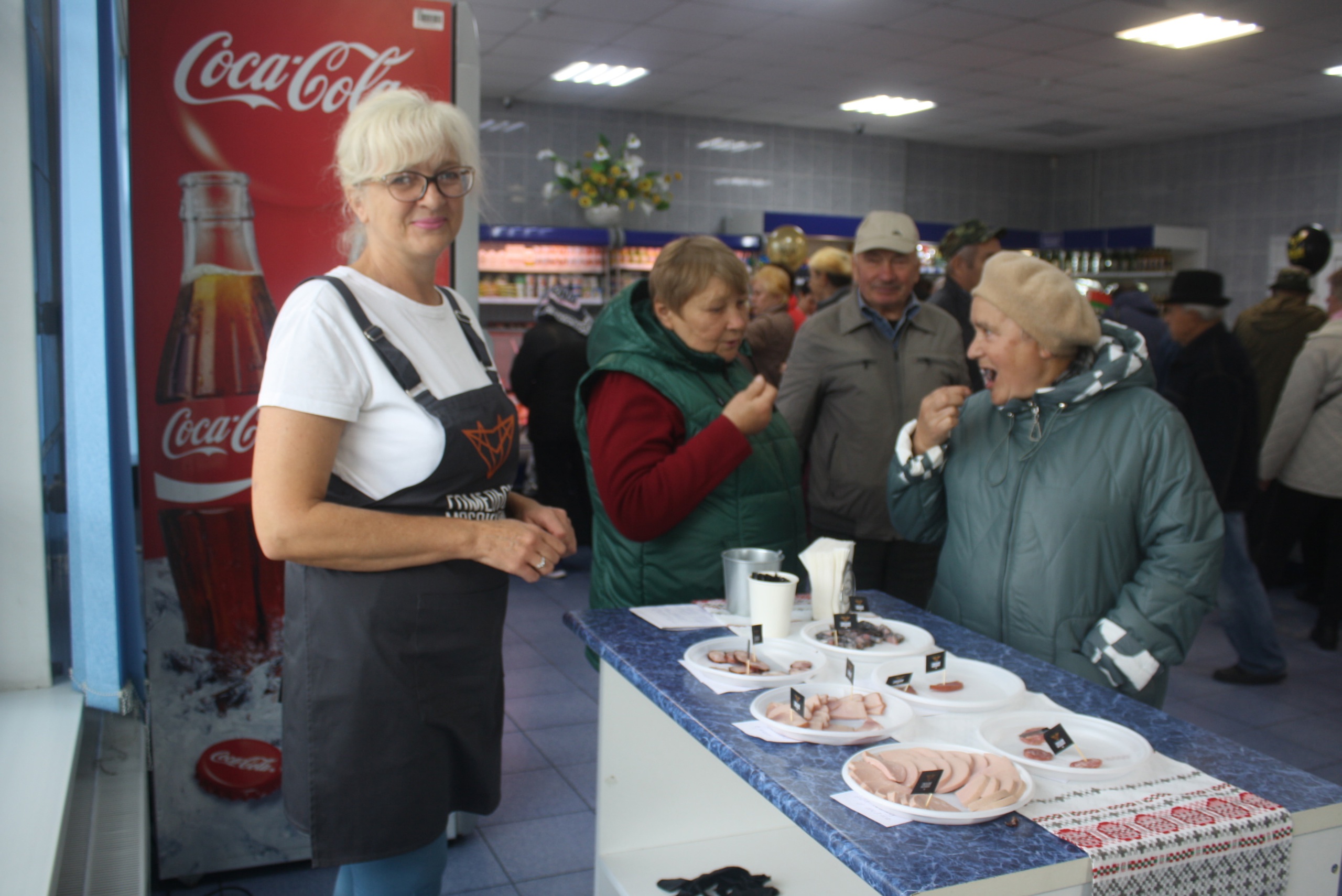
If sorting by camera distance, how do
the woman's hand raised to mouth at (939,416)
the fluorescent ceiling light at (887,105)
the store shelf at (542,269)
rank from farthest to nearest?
the fluorescent ceiling light at (887,105), the store shelf at (542,269), the woman's hand raised to mouth at (939,416)

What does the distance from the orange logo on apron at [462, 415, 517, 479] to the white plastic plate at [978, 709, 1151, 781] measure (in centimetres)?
85

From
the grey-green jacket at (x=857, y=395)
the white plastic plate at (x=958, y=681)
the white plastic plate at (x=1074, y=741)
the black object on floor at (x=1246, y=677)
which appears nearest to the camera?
the white plastic plate at (x=1074, y=741)

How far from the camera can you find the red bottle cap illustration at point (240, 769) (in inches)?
101

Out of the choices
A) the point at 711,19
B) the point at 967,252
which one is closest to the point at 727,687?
the point at 967,252

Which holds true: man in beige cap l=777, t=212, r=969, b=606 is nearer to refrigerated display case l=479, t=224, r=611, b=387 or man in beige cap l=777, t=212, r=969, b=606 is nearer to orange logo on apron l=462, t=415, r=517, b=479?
orange logo on apron l=462, t=415, r=517, b=479

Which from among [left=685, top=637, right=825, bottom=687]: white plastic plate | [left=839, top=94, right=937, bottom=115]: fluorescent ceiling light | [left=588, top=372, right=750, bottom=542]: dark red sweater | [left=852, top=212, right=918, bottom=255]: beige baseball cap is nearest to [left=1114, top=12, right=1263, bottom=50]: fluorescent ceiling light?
[left=839, top=94, right=937, bottom=115]: fluorescent ceiling light

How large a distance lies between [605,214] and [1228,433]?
601cm

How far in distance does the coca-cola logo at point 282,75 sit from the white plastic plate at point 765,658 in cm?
164

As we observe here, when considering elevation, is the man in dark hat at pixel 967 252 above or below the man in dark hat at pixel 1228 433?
above

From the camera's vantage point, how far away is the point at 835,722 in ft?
4.73

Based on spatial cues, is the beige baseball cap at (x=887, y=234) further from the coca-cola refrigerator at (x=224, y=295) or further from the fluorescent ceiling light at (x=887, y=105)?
the fluorescent ceiling light at (x=887, y=105)

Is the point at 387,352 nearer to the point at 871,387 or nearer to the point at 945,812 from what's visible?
the point at 945,812

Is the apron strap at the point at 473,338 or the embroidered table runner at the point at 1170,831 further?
the apron strap at the point at 473,338

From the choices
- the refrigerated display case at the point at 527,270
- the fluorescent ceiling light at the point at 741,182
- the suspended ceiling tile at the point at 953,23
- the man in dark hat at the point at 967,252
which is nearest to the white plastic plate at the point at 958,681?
the man in dark hat at the point at 967,252
